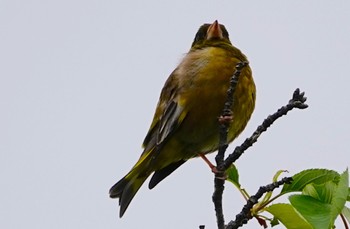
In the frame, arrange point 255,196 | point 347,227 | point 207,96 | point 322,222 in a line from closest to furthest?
point 322,222, point 347,227, point 255,196, point 207,96

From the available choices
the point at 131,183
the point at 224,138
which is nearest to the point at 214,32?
the point at 131,183

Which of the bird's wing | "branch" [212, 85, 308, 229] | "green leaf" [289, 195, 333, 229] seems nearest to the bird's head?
the bird's wing

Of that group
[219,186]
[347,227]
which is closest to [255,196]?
[219,186]

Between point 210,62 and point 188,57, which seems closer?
point 210,62

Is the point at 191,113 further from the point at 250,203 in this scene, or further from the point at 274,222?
the point at 250,203

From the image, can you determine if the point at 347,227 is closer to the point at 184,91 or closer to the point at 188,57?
the point at 184,91

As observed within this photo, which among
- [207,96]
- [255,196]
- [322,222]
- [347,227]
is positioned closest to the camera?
[322,222]

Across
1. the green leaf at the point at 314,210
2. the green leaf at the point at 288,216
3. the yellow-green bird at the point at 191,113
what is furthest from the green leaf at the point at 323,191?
the yellow-green bird at the point at 191,113

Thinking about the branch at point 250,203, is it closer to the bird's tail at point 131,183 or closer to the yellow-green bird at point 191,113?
the yellow-green bird at point 191,113

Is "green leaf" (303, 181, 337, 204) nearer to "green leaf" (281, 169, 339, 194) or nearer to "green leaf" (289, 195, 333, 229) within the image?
"green leaf" (289, 195, 333, 229)
